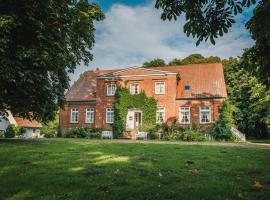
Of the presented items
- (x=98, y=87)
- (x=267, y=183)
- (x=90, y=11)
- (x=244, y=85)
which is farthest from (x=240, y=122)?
(x=267, y=183)

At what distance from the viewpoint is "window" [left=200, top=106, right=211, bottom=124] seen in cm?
2981

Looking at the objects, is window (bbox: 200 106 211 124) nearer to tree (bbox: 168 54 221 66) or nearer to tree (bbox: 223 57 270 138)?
tree (bbox: 223 57 270 138)

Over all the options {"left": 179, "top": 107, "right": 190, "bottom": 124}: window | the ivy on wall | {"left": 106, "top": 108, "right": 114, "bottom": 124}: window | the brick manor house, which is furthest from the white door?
{"left": 179, "top": 107, "right": 190, "bottom": 124}: window

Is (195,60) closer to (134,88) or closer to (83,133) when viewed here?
(134,88)

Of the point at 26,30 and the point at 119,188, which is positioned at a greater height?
the point at 26,30

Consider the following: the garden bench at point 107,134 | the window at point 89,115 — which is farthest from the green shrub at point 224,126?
the window at point 89,115

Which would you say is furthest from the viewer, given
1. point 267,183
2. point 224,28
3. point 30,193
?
point 267,183

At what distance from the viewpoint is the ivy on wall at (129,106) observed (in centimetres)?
3112

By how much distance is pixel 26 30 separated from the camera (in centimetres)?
1471

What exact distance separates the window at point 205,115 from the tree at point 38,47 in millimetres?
14549

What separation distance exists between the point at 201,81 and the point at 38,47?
2130 cm

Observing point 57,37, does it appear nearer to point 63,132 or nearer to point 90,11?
point 90,11

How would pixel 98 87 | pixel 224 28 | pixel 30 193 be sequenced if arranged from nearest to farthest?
pixel 224 28 < pixel 30 193 < pixel 98 87

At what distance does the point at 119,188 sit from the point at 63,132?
30167mm
